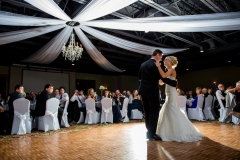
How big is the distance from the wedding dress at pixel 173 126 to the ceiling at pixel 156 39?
297cm

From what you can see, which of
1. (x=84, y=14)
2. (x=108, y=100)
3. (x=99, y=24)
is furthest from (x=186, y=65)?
(x=84, y=14)

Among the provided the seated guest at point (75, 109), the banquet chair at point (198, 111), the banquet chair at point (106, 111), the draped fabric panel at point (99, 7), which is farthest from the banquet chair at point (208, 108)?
the draped fabric panel at point (99, 7)

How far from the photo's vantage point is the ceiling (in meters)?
5.56

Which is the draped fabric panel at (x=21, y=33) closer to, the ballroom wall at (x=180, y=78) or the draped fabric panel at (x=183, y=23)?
the draped fabric panel at (x=183, y=23)

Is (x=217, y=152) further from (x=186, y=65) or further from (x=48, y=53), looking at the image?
(x=186, y=65)

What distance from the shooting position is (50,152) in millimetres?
2588

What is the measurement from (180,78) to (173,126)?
41.5 feet

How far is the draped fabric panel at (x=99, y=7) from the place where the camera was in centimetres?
388

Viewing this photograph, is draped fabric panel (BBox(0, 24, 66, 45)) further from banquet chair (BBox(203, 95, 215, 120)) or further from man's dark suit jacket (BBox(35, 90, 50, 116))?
banquet chair (BBox(203, 95, 215, 120))

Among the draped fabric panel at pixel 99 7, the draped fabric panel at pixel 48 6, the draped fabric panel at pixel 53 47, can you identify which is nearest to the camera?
the draped fabric panel at pixel 48 6

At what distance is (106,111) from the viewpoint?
247 inches

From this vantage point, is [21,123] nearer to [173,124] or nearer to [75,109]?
[75,109]

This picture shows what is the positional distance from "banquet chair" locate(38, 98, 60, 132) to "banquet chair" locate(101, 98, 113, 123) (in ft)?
5.69

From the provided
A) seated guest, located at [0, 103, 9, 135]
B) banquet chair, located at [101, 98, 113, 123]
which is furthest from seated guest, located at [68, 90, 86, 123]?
seated guest, located at [0, 103, 9, 135]
